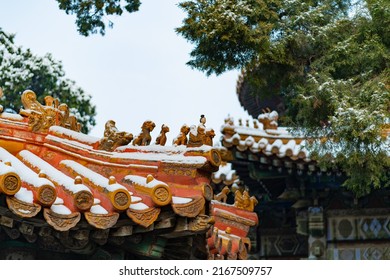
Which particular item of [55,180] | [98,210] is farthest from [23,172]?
[98,210]

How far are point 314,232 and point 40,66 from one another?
516 inches

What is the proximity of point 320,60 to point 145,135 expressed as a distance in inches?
63.2

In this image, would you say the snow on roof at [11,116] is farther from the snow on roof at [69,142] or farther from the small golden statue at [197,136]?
the small golden statue at [197,136]

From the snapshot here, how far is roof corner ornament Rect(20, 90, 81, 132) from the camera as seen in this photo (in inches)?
301

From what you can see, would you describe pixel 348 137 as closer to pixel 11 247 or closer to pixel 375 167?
pixel 375 167

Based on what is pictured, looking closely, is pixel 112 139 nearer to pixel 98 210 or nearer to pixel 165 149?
pixel 165 149

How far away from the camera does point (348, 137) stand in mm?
7723

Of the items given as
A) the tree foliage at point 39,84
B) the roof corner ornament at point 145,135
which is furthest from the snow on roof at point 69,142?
the tree foliage at point 39,84

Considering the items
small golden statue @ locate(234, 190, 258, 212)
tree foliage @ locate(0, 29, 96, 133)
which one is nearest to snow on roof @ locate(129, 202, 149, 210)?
small golden statue @ locate(234, 190, 258, 212)

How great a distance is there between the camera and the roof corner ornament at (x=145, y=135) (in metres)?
7.79

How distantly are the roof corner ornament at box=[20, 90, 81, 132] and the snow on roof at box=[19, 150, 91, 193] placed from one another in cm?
26

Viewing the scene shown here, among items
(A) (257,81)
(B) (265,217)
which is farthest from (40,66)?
(A) (257,81)

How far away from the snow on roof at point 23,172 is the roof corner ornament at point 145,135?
3.12ft

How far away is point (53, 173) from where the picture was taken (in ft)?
23.9
